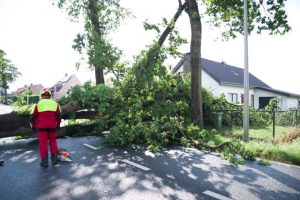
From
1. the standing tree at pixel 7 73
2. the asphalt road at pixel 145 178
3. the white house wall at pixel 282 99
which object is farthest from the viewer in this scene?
the standing tree at pixel 7 73

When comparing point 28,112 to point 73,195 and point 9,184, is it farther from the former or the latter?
point 73,195

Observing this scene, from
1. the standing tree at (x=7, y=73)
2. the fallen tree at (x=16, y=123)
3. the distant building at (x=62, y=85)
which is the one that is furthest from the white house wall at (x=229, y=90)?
the standing tree at (x=7, y=73)

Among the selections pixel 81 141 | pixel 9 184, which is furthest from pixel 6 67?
pixel 9 184

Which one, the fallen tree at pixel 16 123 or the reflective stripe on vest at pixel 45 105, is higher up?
the reflective stripe on vest at pixel 45 105

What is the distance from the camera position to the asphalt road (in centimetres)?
479

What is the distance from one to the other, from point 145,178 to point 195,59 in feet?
24.6

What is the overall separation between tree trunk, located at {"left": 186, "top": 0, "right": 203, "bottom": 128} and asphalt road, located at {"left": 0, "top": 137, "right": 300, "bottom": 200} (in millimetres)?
4248

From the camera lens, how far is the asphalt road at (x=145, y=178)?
4785 mm

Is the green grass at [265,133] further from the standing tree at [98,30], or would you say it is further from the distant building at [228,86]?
the distant building at [228,86]

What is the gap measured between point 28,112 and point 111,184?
5902 millimetres

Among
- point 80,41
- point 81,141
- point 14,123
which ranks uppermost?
point 80,41

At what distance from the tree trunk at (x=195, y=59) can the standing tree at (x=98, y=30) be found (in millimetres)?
3679

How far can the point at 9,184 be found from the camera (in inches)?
212

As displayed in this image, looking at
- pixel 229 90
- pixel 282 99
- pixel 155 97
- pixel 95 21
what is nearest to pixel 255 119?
pixel 155 97
